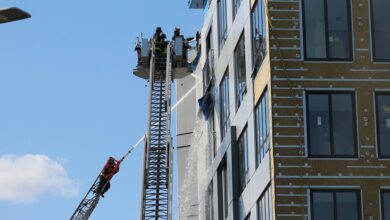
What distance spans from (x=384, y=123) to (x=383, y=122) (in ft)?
0.19

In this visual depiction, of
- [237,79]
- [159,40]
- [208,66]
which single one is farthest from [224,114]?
[159,40]

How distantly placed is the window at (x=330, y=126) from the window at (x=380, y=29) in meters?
2.33

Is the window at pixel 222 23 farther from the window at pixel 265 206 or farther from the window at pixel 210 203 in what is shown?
the window at pixel 265 206

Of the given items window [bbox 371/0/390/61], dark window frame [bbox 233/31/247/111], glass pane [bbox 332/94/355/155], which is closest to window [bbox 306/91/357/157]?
glass pane [bbox 332/94/355/155]

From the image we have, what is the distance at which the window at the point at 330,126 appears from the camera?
3812 cm

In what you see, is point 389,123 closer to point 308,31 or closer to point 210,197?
point 308,31

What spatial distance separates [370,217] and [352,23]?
7.77m

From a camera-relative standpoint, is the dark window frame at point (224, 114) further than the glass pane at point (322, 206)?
Yes

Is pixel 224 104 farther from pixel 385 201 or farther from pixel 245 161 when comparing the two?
pixel 385 201

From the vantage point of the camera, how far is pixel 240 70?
154ft

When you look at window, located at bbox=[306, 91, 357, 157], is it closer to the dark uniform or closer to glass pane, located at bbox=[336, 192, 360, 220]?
glass pane, located at bbox=[336, 192, 360, 220]

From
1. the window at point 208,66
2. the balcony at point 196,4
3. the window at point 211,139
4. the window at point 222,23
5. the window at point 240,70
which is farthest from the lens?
the balcony at point 196,4

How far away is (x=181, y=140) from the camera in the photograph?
68.4 metres

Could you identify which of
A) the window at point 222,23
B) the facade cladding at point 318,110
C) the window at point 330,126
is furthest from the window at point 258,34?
the window at point 222,23
